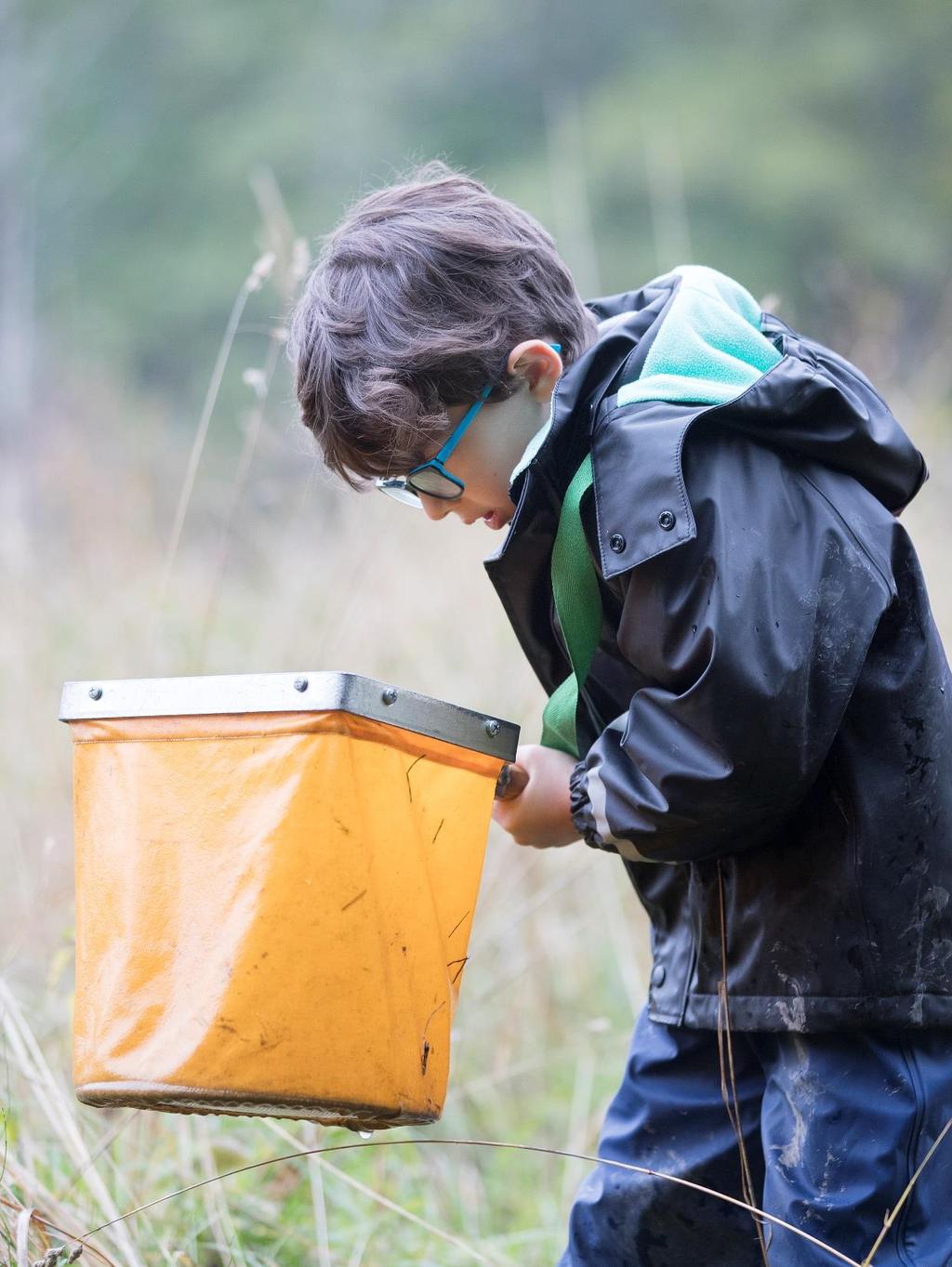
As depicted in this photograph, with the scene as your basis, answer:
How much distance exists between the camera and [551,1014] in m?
2.90

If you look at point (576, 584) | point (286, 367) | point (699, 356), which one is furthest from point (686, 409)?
point (286, 367)

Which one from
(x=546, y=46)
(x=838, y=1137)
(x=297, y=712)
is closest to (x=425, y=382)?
(x=297, y=712)

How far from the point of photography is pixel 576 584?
4.70ft

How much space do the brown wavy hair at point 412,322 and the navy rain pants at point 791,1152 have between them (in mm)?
789

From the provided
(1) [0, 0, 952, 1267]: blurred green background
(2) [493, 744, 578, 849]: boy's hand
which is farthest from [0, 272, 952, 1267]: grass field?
(2) [493, 744, 578, 849]: boy's hand

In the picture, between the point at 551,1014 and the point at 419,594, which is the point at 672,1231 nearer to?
the point at 551,1014

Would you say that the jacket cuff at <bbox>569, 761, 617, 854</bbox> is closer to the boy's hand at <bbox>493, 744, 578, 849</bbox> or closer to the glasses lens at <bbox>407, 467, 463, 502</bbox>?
the boy's hand at <bbox>493, 744, 578, 849</bbox>

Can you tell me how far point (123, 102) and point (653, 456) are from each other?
12541mm

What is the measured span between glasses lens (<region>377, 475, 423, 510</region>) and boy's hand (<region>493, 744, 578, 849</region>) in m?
0.34

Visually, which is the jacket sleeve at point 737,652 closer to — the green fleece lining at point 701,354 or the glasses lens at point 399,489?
the green fleece lining at point 701,354

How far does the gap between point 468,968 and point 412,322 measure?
152 centimetres

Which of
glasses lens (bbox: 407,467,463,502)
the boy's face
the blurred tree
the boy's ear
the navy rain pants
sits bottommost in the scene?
the navy rain pants

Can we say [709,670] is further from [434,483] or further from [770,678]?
[434,483]

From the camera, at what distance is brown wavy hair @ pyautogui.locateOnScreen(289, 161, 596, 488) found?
1.53 metres
